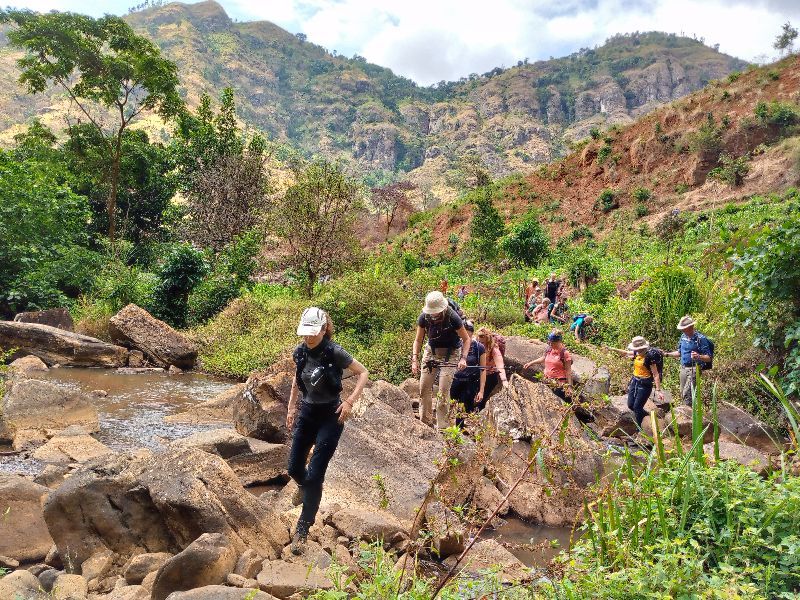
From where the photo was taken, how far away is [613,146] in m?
41.1

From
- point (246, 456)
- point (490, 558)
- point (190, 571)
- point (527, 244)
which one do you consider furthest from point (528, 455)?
point (527, 244)

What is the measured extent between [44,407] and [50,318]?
7.68m

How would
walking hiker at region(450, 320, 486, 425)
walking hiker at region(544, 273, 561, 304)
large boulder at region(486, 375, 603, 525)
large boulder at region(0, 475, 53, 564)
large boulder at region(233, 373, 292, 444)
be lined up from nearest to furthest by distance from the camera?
large boulder at region(0, 475, 53, 564) → large boulder at region(486, 375, 603, 525) → walking hiker at region(450, 320, 486, 425) → large boulder at region(233, 373, 292, 444) → walking hiker at region(544, 273, 561, 304)

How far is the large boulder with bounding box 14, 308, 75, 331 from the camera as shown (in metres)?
14.7

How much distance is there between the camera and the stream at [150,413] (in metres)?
5.68

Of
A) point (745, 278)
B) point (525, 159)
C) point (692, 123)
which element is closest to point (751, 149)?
point (692, 123)

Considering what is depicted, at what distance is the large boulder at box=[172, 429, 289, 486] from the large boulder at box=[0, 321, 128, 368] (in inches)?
323

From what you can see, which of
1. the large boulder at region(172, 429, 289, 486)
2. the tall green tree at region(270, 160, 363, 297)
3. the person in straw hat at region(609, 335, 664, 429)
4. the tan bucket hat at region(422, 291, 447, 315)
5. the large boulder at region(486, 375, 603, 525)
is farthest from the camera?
the tall green tree at region(270, 160, 363, 297)

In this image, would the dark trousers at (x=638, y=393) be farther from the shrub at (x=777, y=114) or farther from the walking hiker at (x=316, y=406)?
the shrub at (x=777, y=114)

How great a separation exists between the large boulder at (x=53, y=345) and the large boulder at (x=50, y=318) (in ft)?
4.73

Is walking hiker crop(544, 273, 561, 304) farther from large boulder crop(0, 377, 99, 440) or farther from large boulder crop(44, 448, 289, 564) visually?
large boulder crop(44, 448, 289, 564)

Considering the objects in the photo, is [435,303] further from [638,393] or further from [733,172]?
[733,172]

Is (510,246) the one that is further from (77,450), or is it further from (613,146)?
(77,450)

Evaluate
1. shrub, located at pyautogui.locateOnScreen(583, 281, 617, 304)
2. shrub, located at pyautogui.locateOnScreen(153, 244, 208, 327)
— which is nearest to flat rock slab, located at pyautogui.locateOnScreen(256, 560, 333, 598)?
shrub, located at pyautogui.locateOnScreen(153, 244, 208, 327)
